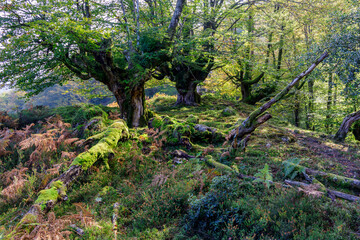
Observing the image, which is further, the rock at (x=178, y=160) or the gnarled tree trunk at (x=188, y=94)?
the gnarled tree trunk at (x=188, y=94)

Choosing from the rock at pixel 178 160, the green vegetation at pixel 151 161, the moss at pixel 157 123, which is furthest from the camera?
the moss at pixel 157 123

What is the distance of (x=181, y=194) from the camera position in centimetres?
405

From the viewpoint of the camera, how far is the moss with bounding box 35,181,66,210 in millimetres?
3593

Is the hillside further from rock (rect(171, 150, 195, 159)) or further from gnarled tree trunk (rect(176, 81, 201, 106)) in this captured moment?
gnarled tree trunk (rect(176, 81, 201, 106))

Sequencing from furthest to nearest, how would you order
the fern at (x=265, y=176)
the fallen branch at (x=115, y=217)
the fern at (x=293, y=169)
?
the fern at (x=293, y=169), the fern at (x=265, y=176), the fallen branch at (x=115, y=217)

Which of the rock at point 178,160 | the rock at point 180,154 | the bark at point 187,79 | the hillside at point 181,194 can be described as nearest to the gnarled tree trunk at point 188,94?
the bark at point 187,79

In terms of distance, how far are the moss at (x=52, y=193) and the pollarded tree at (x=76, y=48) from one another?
4.87 m

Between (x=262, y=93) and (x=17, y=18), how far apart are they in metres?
16.8

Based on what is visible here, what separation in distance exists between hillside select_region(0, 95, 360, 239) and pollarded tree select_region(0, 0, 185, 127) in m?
2.40

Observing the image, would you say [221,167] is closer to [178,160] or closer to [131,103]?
[178,160]

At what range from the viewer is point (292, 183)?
4316 millimetres

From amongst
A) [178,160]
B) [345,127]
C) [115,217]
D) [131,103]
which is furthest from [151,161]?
[345,127]

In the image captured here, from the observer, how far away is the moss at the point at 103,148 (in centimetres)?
486

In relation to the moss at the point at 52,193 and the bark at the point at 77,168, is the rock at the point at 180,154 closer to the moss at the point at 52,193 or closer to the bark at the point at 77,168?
the bark at the point at 77,168
